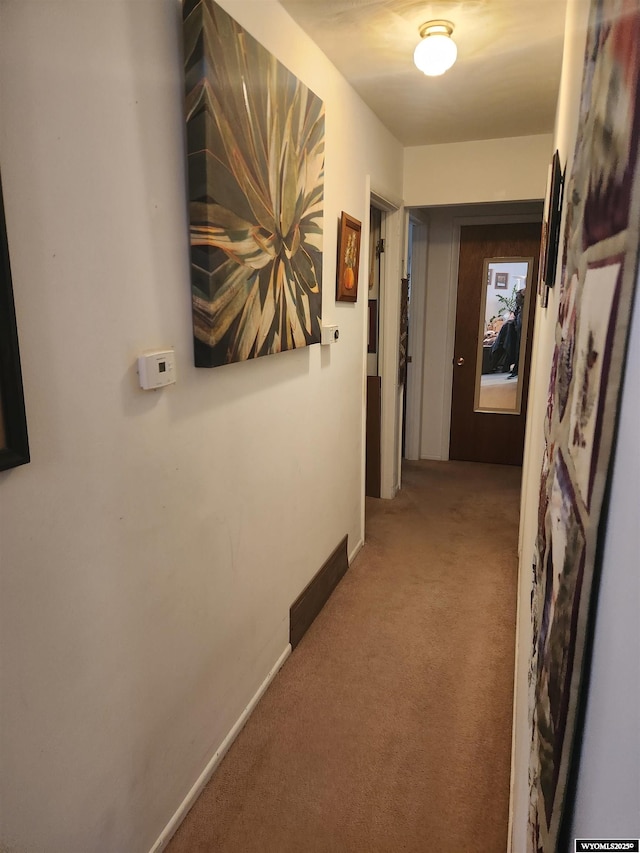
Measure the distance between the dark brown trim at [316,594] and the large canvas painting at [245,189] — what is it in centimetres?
114

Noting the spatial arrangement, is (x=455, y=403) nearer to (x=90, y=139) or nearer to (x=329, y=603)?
(x=329, y=603)

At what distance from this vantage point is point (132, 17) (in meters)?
1.24

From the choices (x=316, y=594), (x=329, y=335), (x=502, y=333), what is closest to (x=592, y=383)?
(x=329, y=335)

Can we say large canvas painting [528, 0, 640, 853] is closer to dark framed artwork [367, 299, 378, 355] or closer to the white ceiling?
the white ceiling

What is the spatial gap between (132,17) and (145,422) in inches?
36.1

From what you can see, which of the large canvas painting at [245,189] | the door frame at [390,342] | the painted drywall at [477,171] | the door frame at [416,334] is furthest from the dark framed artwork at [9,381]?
the door frame at [416,334]

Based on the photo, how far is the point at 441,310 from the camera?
484cm

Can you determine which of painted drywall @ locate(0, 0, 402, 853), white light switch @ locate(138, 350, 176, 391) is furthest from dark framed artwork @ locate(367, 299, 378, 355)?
white light switch @ locate(138, 350, 176, 391)

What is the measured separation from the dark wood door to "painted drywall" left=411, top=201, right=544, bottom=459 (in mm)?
59

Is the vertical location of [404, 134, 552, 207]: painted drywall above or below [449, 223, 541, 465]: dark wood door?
above

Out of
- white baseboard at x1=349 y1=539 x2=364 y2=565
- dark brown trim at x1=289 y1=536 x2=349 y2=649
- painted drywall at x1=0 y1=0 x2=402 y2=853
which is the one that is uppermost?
painted drywall at x1=0 y1=0 x2=402 y2=853

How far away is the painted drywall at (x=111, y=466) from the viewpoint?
41.1 inches

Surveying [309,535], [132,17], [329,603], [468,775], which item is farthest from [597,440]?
[329,603]

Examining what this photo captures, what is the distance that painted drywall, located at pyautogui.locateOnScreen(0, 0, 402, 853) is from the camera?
1.04 metres
